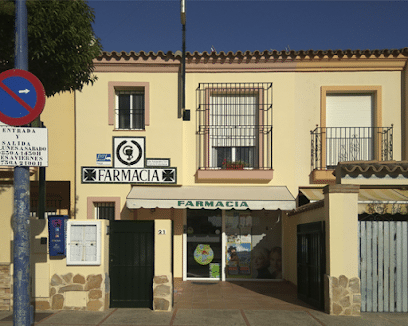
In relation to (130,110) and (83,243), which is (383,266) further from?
(130,110)

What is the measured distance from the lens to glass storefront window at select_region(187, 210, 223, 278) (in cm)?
1289

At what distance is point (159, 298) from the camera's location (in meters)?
8.42

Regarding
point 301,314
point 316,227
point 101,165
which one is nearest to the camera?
point 301,314

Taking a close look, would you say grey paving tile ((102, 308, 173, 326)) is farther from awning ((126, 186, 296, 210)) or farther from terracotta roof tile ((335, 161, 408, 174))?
terracotta roof tile ((335, 161, 408, 174))

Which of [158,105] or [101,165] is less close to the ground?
[158,105]

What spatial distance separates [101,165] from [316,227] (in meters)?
6.94

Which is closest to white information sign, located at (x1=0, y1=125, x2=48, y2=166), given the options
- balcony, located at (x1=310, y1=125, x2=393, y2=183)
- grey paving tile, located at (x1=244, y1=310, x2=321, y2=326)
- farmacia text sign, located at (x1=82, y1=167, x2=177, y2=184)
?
grey paving tile, located at (x1=244, y1=310, x2=321, y2=326)

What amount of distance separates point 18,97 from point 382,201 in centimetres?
817

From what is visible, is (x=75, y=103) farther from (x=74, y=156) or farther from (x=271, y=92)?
(x=271, y=92)

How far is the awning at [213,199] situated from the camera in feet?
37.1

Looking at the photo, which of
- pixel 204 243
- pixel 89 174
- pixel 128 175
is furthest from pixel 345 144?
pixel 89 174

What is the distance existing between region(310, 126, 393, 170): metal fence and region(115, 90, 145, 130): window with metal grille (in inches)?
222

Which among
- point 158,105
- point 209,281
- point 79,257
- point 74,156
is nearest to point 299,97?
point 158,105

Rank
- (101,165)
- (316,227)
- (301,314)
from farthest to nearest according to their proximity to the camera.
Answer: (101,165) < (316,227) < (301,314)
